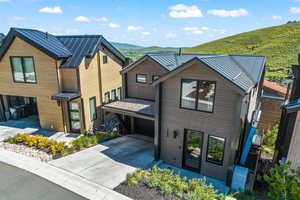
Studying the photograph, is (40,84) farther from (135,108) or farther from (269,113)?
(269,113)

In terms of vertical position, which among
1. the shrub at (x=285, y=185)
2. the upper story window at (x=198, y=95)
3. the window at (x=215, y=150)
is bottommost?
the window at (x=215, y=150)

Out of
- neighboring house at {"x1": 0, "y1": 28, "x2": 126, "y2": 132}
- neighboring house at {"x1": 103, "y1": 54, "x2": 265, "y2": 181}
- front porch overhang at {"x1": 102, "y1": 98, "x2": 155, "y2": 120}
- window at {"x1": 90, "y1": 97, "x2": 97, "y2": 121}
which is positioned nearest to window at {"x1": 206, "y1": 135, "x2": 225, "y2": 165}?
neighboring house at {"x1": 103, "y1": 54, "x2": 265, "y2": 181}

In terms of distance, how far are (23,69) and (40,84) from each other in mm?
1693

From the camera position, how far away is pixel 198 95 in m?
8.56

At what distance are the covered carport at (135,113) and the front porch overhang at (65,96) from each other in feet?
6.91

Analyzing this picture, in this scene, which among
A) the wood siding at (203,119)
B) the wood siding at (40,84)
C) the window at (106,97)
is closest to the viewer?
the wood siding at (203,119)

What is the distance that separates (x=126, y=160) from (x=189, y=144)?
11.4ft

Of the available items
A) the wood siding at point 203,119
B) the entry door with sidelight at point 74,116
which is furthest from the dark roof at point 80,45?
the wood siding at point 203,119

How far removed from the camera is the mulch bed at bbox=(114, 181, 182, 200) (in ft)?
22.7

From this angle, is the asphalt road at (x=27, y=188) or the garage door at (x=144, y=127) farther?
the garage door at (x=144, y=127)

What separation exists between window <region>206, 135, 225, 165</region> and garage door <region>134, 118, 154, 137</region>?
5.58 meters

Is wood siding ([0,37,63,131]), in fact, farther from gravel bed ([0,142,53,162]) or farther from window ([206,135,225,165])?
window ([206,135,225,165])

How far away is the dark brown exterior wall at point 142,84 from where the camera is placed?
1270cm

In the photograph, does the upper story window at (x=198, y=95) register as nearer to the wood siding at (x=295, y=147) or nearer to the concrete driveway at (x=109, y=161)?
the wood siding at (x=295, y=147)
